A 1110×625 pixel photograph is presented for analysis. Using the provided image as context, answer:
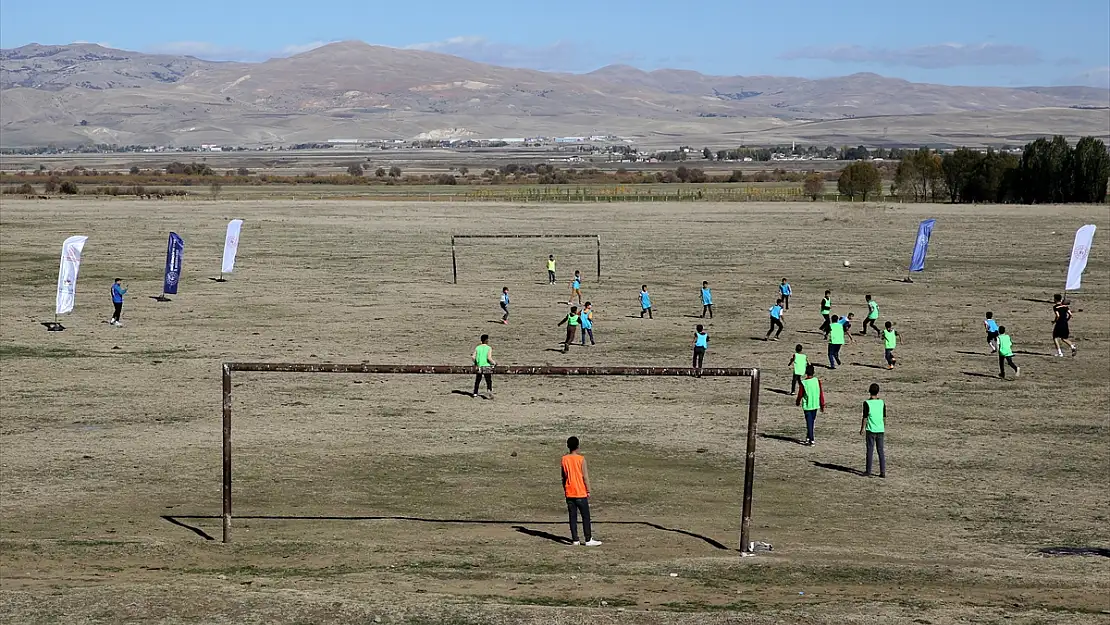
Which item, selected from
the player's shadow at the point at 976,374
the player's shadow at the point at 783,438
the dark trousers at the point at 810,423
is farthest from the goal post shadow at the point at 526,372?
the player's shadow at the point at 976,374

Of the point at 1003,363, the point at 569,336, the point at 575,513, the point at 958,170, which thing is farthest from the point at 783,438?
the point at 958,170

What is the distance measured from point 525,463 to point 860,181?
8599 cm

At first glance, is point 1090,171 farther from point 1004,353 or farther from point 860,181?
point 1004,353

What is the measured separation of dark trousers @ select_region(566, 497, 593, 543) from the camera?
16.6m

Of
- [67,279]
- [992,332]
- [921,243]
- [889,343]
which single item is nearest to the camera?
[889,343]

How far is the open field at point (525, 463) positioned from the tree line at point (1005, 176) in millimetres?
48341

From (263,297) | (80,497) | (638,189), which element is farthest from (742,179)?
(80,497)

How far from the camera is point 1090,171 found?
9512 cm

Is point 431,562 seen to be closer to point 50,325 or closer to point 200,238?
point 50,325

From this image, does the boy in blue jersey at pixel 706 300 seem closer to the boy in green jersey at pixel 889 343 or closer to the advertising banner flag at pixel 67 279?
the boy in green jersey at pixel 889 343

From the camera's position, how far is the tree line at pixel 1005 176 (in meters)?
95.4

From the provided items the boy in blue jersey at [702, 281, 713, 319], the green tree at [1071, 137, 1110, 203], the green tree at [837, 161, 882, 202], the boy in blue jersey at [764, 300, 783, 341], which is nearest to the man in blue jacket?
the boy in blue jersey at [702, 281, 713, 319]

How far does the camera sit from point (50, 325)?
38.2 m

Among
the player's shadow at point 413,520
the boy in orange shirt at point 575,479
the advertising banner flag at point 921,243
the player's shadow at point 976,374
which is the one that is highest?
the advertising banner flag at point 921,243
